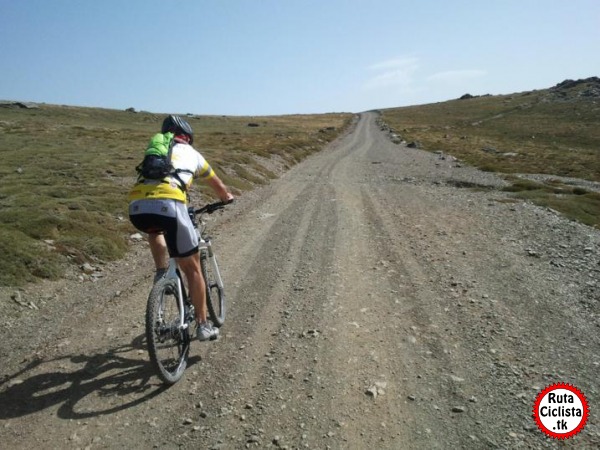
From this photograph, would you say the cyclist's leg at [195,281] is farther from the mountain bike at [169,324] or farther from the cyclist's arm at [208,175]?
the cyclist's arm at [208,175]

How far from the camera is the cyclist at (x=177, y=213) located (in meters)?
4.97

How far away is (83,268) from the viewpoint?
9.66 m

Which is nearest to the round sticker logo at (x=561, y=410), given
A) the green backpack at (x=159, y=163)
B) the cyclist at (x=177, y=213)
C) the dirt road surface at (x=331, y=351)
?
the dirt road surface at (x=331, y=351)

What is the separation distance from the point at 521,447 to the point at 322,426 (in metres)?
2.00

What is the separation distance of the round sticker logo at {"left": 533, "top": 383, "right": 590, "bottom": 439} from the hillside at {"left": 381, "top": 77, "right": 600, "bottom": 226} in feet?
41.8

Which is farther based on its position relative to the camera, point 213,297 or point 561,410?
point 213,297

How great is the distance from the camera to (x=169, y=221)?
500 cm

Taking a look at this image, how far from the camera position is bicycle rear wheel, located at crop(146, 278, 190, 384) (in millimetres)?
4680

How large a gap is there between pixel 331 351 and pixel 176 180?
10.8 ft

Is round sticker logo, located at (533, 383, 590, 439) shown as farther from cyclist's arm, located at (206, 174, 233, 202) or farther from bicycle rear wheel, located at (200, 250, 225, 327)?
cyclist's arm, located at (206, 174, 233, 202)

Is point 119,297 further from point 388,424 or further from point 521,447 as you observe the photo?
point 521,447

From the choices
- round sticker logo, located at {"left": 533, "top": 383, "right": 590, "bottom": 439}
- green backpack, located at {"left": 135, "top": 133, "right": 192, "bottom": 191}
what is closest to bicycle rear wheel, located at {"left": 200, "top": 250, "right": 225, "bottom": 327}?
green backpack, located at {"left": 135, "top": 133, "right": 192, "bottom": 191}

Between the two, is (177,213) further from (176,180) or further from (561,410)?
(561,410)

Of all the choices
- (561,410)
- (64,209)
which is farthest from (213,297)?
(64,209)
